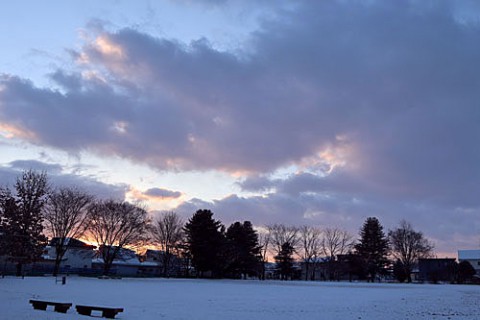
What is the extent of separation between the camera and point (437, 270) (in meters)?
97.9

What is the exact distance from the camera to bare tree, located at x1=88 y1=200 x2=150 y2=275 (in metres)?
76.8

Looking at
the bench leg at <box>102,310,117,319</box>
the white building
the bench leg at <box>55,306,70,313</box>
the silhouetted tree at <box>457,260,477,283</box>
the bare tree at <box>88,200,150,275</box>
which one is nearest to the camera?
the bench leg at <box>102,310,117,319</box>

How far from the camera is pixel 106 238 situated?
77.4m

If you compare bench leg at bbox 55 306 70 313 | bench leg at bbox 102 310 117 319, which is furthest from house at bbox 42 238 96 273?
bench leg at bbox 102 310 117 319

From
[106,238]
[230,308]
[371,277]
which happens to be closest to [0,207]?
[106,238]

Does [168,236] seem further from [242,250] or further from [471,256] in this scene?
[471,256]

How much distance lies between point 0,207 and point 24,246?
5.58m

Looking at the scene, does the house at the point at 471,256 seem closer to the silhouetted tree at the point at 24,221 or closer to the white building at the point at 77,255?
the white building at the point at 77,255

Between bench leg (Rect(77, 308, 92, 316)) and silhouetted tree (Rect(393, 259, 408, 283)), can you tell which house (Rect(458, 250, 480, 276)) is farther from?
bench leg (Rect(77, 308, 92, 316))

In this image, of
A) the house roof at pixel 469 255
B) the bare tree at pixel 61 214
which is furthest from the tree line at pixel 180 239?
the house roof at pixel 469 255

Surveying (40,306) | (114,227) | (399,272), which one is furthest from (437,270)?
(40,306)

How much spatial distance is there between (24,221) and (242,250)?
43317mm

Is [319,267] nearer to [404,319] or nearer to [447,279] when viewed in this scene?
[447,279]

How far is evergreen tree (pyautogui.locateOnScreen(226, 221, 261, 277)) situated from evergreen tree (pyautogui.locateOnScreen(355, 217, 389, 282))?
22.5 meters
